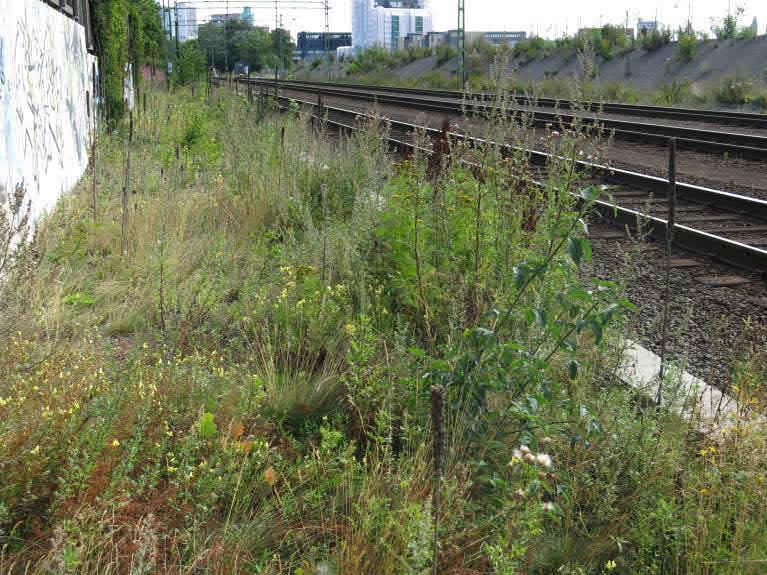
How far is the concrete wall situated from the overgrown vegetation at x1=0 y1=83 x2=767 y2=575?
1913 mm

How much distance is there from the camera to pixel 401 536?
271 cm

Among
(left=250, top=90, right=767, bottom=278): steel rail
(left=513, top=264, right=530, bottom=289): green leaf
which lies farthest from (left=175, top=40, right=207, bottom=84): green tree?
(left=513, top=264, right=530, bottom=289): green leaf

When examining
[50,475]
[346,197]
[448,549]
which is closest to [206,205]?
[346,197]

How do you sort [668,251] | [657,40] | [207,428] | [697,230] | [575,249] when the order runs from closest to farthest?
1. [575,249]
2. [207,428]
3. [668,251]
4. [697,230]
5. [657,40]

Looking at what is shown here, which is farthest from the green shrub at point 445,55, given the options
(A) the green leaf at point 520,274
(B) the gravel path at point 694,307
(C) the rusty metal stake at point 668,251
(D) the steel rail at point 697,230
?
(A) the green leaf at point 520,274

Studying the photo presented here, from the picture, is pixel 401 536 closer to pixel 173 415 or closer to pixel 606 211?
pixel 173 415

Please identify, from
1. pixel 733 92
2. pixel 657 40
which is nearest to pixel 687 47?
pixel 657 40

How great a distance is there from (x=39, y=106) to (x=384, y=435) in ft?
20.0

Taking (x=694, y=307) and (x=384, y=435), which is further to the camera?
(x=694, y=307)

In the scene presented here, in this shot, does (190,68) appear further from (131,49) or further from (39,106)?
(39,106)

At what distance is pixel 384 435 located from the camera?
144 inches

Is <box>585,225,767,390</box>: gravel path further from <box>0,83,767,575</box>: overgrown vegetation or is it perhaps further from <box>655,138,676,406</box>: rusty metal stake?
<box>0,83,767,575</box>: overgrown vegetation

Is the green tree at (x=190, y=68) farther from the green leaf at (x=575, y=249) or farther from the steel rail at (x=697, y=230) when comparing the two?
the green leaf at (x=575, y=249)

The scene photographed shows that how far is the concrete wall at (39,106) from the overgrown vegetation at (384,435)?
191 centimetres
